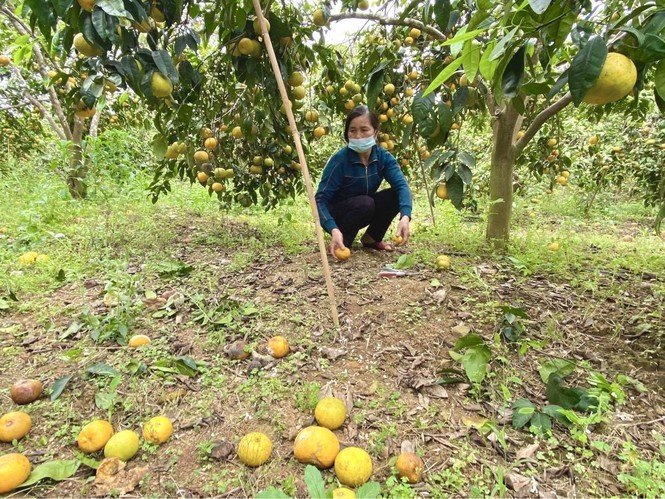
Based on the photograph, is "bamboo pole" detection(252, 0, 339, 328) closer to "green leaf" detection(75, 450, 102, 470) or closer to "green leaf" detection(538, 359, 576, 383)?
"green leaf" detection(538, 359, 576, 383)

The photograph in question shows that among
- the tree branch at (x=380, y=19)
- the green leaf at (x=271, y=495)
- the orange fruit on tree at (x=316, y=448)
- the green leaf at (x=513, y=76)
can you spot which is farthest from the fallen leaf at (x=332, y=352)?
the tree branch at (x=380, y=19)

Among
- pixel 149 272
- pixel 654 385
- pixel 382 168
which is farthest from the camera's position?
pixel 382 168

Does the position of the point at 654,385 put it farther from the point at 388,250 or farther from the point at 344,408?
the point at 388,250

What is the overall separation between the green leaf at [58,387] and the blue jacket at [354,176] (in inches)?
73.7

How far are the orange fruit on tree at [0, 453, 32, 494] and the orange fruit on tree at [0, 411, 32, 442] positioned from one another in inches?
8.3

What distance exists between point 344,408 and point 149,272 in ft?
6.72

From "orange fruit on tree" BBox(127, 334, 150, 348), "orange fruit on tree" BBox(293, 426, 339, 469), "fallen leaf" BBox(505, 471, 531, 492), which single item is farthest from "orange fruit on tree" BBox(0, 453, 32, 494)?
"fallen leaf" BBox(505, 471, 531, 492)

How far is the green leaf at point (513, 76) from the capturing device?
108 cm

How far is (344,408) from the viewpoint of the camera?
148cm

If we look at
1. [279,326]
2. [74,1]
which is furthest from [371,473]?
[74,1]

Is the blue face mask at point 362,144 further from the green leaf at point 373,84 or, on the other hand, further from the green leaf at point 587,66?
the green leaf at point 587,66

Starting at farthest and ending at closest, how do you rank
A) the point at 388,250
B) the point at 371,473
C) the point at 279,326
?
the point at 388,250 → the point at 279,326 → the point at 371,473

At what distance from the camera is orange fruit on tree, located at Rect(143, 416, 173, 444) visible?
1398mm

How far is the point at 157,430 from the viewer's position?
1.40m
